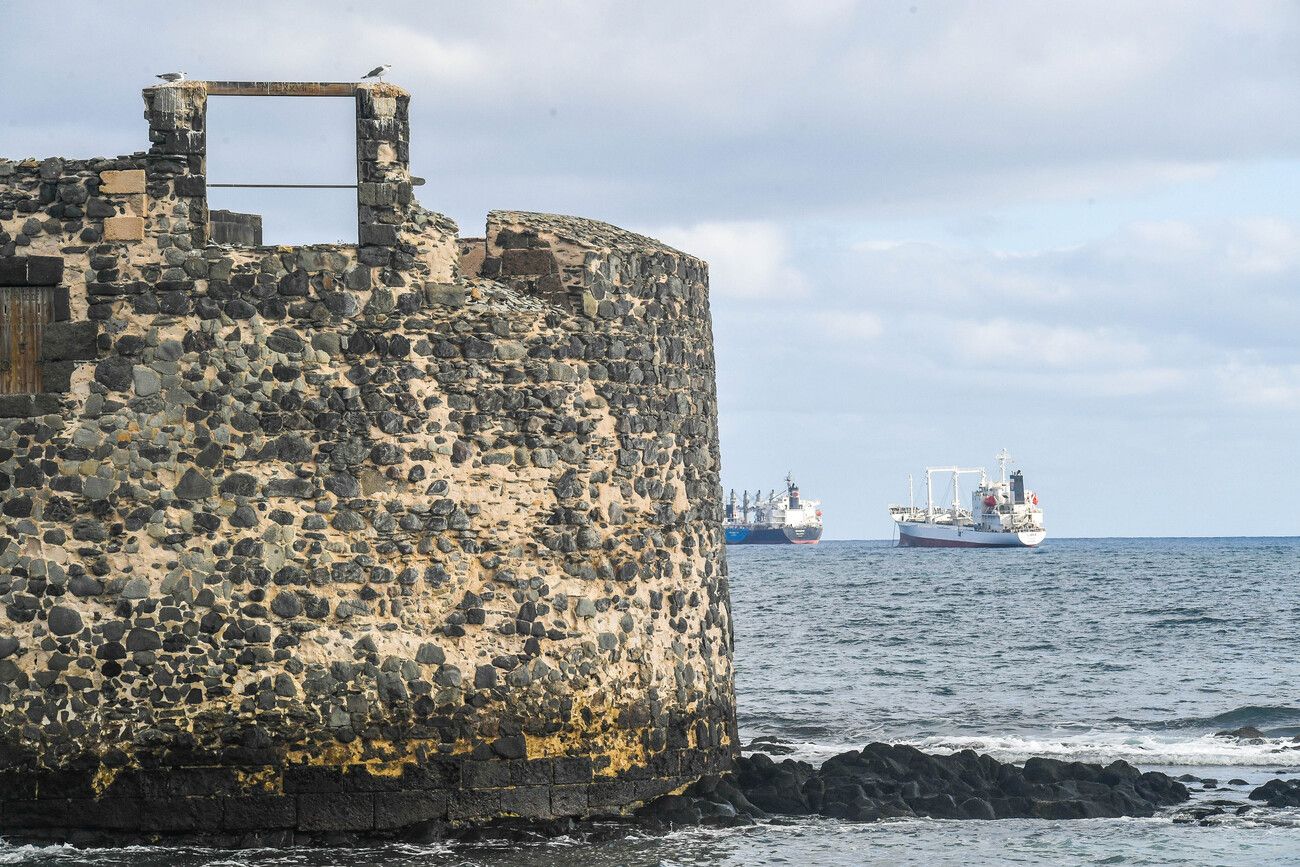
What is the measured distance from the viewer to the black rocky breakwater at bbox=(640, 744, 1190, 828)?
13.4m

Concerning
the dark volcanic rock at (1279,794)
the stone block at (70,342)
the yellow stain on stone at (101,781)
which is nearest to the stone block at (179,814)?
the yellow stain on stone at (101,781)

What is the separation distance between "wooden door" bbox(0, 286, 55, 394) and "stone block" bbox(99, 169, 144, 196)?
0.84 meters

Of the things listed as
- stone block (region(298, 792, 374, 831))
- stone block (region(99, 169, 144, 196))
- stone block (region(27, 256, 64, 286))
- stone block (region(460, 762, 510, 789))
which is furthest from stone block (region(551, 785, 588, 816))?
stone block (region(99, 169, 144, 196))

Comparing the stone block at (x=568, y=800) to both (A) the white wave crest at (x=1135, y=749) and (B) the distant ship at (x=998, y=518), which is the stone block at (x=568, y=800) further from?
(B) the distant ship at (x=998, y=518)

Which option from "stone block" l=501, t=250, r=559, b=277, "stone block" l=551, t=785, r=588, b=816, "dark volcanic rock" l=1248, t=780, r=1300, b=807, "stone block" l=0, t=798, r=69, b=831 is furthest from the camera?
"dark volcanic rock" l=1248, t=780, r=1300, b=807

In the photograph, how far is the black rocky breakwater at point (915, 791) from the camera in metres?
13.4

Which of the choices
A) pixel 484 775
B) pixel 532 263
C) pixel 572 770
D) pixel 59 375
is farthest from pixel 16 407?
pixel 572 770

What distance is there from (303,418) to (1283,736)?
15293mm

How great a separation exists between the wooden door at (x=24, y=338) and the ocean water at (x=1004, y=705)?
3243mm

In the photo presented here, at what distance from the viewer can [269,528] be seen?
460 inches

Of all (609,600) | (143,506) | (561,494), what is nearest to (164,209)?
(143,506)

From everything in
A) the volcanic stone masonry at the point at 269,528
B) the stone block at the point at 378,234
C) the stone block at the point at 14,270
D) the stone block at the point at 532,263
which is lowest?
the volcanic stone masonry at the point at 269,528

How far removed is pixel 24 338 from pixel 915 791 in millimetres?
8244

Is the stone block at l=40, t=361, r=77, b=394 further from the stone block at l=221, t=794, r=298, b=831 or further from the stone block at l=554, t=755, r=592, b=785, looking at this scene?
the stone block at l=554, t=755, r=592, b=785
